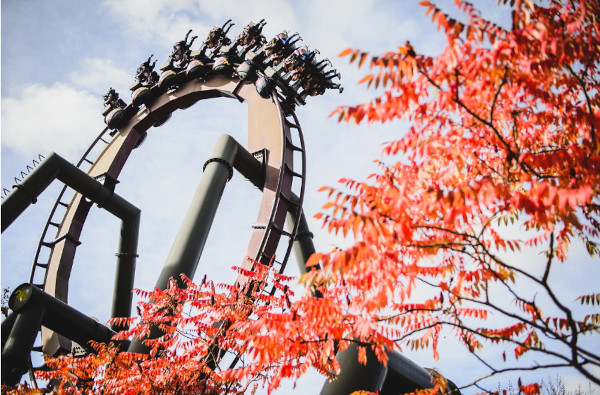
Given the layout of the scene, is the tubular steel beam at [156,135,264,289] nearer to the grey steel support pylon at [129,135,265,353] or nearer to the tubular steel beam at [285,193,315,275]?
the grey steel support pylon at [129,135,265,353]

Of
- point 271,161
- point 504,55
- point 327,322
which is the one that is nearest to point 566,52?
point 504,55

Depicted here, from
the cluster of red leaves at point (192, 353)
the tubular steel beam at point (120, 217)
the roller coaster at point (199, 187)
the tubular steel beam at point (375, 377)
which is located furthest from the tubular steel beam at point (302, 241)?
the tubular steel beam at point (375, 377)

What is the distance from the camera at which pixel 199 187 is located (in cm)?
970

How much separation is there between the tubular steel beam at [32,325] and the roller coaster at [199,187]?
0.02 meters

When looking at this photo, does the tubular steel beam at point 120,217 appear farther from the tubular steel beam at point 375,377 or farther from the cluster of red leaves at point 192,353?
the tubular steel beam at point 375,377

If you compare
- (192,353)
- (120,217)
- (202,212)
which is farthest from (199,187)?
(120,217)

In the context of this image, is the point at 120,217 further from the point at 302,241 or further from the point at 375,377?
the point at 375,377

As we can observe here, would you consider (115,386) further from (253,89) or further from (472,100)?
(253,89)

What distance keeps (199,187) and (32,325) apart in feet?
15.0

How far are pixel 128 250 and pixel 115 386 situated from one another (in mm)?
8052

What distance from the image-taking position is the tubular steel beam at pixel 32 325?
28.5ft

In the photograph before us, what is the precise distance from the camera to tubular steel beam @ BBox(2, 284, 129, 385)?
28.5 feet

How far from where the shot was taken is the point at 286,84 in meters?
13.1

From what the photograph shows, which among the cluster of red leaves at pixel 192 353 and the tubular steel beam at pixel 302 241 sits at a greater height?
the tubular steel beam at pixel 302 241
